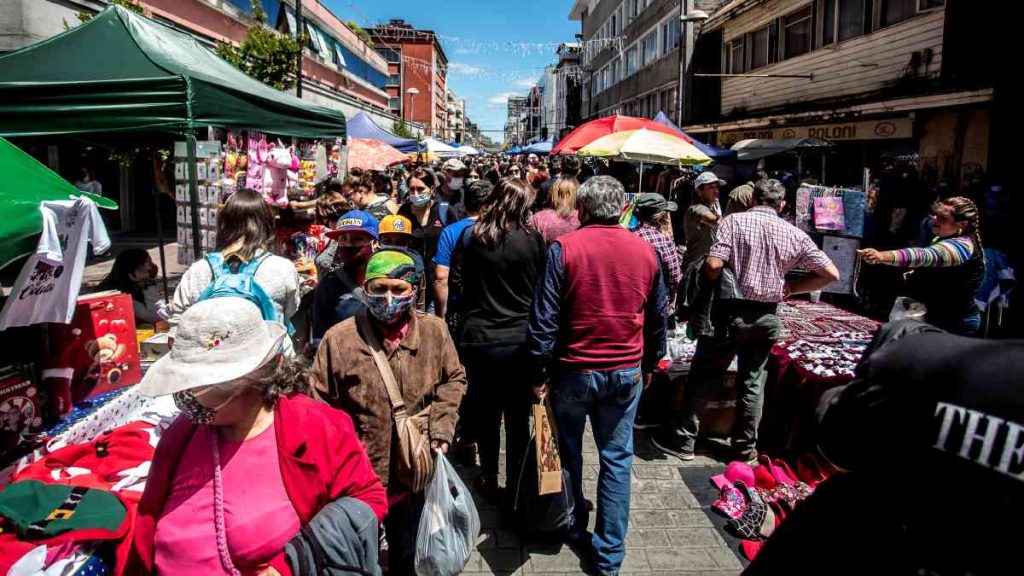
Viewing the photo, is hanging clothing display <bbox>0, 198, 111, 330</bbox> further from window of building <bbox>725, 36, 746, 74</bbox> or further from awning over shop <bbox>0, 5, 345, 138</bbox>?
window of building <bbox>725, 36, 746, 74</bbox>

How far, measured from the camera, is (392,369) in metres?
2.81

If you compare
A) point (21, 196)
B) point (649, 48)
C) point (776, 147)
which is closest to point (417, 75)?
point (649, 48)

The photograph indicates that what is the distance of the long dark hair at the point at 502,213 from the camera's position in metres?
3.89

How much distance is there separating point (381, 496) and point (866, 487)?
62.0 inches

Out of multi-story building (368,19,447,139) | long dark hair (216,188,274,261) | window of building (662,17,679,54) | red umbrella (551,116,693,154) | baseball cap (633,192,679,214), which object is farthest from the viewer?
multi-story building (368,19,447,139)

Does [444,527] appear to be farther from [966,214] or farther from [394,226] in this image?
[966,214]

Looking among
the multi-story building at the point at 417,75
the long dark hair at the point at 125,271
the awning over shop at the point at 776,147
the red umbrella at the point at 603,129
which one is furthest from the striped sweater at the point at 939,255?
the multi-story building at the point at 417,75

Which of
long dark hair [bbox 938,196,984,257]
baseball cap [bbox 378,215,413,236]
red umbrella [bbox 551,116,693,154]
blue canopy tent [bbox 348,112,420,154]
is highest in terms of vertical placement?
blue canopy tent [bbox 348,112,420,154]

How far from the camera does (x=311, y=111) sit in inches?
264

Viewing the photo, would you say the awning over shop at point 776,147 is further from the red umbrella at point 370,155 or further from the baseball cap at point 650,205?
the baseball cap at point 650,205

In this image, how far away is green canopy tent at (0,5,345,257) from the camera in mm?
4457

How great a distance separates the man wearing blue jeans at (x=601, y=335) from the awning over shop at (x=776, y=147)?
10.8 meters

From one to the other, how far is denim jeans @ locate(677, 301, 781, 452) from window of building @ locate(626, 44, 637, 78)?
30.4 m

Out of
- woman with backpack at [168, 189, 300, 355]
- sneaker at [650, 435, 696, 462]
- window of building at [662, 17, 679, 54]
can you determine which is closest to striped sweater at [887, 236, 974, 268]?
sneaker at [650, 435, 696, 462]
